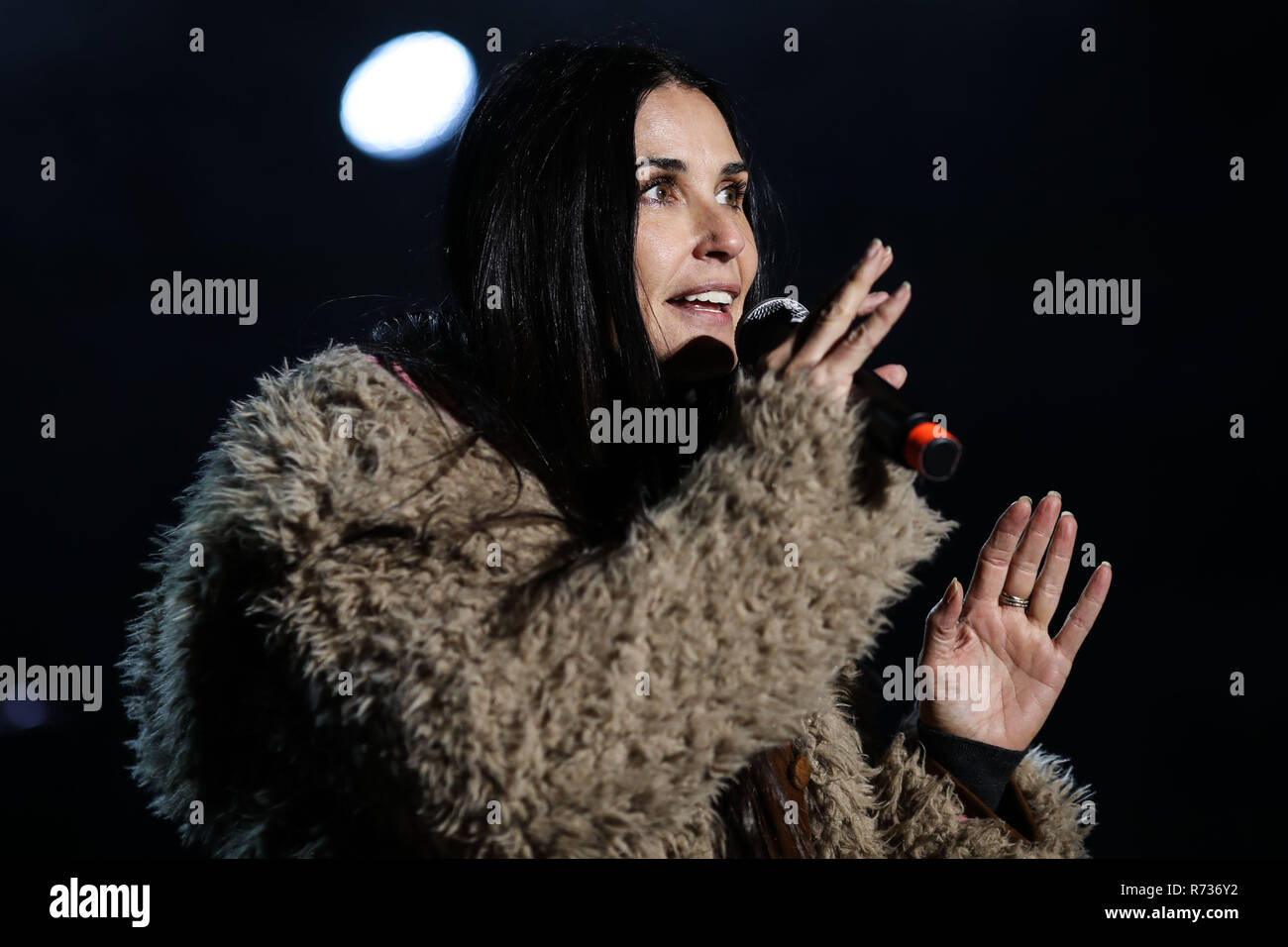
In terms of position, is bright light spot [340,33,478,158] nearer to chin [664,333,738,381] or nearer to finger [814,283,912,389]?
chin [664,333,738,381]

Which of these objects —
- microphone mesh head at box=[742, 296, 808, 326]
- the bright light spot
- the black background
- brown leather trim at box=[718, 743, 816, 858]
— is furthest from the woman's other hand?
the bright light spot

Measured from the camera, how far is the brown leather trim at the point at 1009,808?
1.31 metres

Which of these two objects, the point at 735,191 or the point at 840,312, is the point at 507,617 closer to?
the point at 840,312

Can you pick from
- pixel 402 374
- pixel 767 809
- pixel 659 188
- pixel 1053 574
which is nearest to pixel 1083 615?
pixel 1053 574

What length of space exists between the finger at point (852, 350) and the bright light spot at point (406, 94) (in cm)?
186

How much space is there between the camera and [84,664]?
2.91 meters

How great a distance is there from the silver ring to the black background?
1.26m

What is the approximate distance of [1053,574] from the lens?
140 centimetres

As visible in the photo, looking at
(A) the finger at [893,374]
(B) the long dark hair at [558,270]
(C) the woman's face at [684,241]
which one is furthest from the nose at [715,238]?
(A) the finger at [893,374]

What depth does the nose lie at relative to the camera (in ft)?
4.56
